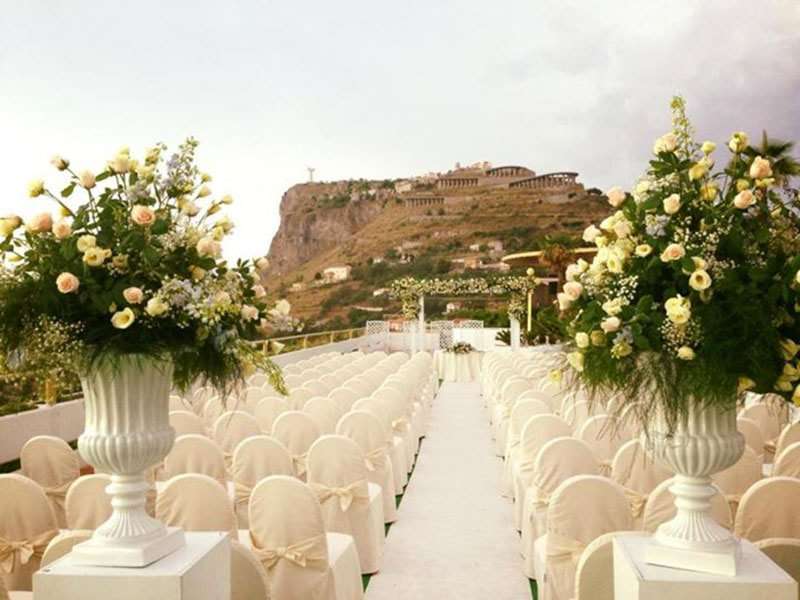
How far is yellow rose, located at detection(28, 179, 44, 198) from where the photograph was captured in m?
2.97

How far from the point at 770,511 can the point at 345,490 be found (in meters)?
2.88

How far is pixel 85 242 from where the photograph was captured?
9.41ft

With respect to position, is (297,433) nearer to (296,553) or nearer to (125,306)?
(296,553)

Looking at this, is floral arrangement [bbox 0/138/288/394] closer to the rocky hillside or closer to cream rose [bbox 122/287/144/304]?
cream rose [bbox 122/287/144/304]

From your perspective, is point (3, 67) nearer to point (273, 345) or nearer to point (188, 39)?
point (188, 39)

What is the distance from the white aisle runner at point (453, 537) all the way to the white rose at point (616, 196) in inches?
134

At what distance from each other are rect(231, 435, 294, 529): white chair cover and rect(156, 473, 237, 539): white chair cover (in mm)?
1156

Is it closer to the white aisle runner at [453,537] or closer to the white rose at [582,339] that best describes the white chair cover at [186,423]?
the white aisle runner at [453,537]

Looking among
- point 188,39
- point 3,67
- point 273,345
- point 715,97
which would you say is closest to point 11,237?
point 273,345

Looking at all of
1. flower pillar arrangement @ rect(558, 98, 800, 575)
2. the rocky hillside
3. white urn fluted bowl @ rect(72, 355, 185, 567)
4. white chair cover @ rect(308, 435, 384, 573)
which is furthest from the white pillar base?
the rocky hillside

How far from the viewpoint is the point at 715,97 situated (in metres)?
48.0

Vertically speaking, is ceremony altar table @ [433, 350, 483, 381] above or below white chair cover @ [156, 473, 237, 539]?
below

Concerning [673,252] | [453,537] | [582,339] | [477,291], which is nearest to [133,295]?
[582,339]

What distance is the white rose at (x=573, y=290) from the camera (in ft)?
9.98
